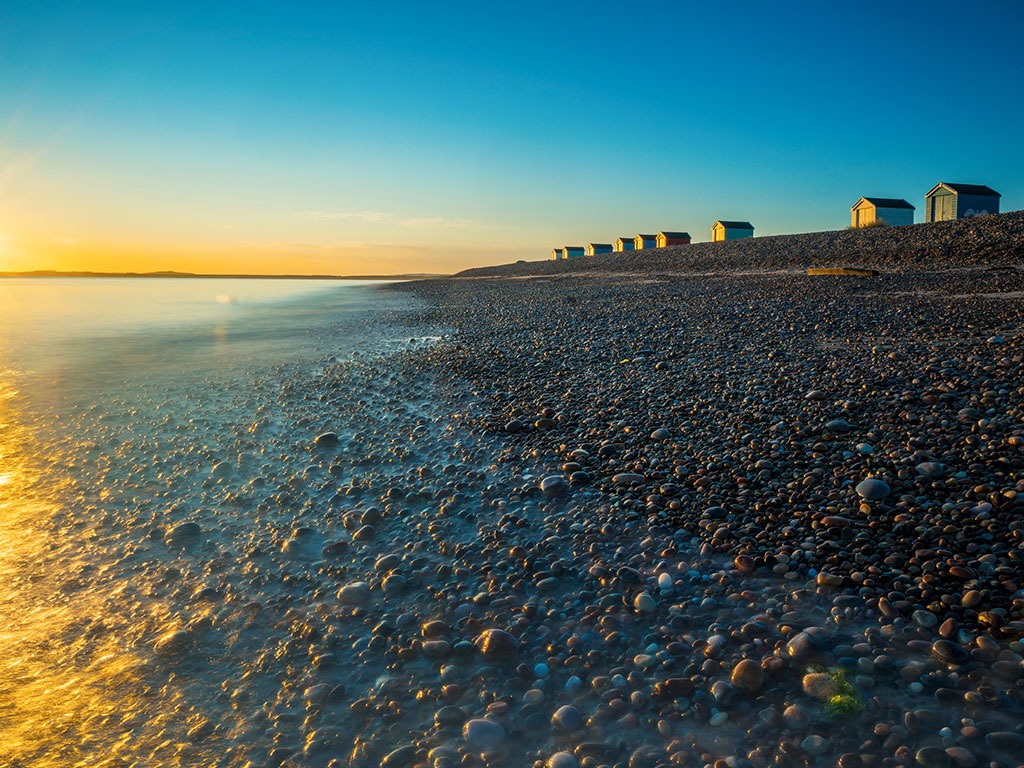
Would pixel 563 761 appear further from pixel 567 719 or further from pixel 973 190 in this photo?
pixel 973 190

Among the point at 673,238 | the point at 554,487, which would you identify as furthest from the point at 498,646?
the point at 673,238

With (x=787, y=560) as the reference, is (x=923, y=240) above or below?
above

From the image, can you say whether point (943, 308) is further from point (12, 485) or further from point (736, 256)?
point (736, 256)

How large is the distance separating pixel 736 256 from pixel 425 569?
37488 mm

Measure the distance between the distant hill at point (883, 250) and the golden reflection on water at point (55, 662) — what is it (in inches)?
1083

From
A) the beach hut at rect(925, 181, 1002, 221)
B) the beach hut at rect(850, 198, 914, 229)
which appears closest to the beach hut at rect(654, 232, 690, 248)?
the beach hut at rect(850, 198, 914, 229)

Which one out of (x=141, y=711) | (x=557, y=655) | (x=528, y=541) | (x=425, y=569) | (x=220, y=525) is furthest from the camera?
(x=220, y=525)

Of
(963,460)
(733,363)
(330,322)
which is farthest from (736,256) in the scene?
(963,460)

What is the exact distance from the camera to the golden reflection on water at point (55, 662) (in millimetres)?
2941

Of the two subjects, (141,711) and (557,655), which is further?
(557,655)

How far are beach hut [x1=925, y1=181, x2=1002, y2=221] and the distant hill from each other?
18.8m

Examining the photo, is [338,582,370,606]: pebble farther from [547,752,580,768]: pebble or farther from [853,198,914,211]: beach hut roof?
[853,198,914,211]: beach hut roof

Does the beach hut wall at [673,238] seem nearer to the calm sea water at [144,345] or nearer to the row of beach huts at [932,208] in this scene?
the row of beach huts at [932,208]

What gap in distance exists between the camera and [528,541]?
4.82m
